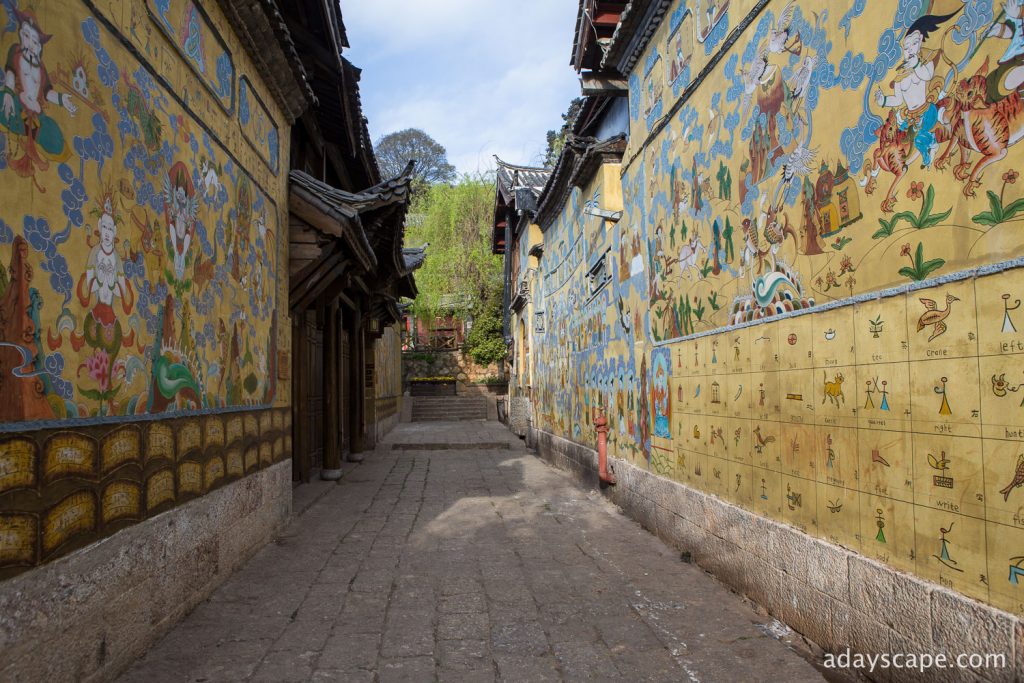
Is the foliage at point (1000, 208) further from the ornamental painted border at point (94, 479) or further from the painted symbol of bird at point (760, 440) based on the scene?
the ornamental painted border at point (94, 479)

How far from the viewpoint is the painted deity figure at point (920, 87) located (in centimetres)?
264

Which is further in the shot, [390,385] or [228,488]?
[390,385]

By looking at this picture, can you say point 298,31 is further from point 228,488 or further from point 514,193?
point 514,193

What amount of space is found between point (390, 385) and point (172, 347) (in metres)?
16.6

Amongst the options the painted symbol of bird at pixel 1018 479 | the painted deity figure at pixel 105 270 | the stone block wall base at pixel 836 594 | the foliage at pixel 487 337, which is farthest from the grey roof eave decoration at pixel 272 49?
Answer: the foliage at pixel 487 337

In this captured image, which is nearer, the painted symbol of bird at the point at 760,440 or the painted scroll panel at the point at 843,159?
the painted scroll panel at the point at 843,159

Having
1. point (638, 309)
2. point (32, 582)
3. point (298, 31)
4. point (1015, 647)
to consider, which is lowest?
point (1015, 647)

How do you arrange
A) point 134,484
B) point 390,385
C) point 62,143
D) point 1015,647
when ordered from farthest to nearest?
point 390,385 → point 134,484 → point 62,143 → point 1015,647

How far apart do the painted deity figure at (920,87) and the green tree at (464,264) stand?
26470 mm

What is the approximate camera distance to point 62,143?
2.67 metres

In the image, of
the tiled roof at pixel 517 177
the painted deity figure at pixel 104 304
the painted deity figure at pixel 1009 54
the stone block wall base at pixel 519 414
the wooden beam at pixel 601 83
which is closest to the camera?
the painted deity figure at pixel 1009 54

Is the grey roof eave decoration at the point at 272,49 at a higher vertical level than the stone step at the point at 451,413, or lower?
higher

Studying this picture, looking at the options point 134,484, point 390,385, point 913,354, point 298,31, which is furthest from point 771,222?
point 390,385

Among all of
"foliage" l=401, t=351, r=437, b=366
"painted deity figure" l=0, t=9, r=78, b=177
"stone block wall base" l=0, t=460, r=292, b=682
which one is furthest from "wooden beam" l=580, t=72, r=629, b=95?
"foliage" l=401, t=351, r=437, b=366
